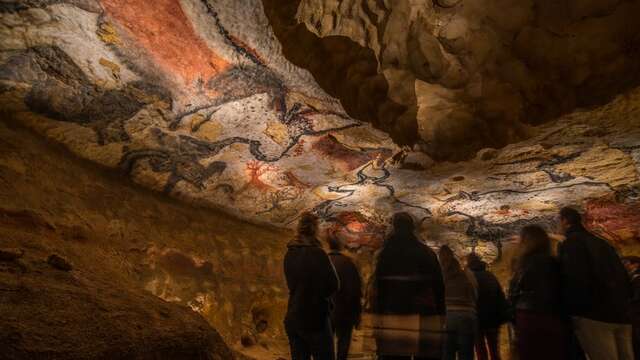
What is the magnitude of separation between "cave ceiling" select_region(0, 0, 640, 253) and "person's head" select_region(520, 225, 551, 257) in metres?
0.63

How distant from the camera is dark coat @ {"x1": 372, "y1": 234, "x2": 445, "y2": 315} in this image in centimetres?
219

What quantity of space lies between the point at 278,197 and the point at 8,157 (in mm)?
2993

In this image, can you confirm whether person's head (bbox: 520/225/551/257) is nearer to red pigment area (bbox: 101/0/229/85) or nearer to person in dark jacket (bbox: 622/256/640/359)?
person in dark jacket (bbox: 622/256/640/359)

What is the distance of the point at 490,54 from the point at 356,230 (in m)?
4.82

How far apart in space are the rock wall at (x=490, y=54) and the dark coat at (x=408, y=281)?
890 mm

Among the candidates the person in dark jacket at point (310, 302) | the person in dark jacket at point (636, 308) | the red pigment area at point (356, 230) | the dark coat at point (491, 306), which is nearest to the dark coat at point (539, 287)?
the dark coat at point (491, 306)

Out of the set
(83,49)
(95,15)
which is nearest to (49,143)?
(83,49)

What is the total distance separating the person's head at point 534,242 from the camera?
2404mm

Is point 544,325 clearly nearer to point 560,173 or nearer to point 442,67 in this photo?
point 442,67

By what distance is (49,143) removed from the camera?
3.71m

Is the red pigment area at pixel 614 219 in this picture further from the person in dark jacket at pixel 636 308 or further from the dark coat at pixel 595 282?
the dark coat at pixel 595 282

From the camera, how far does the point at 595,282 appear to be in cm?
216

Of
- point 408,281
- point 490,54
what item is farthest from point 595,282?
point 490,54

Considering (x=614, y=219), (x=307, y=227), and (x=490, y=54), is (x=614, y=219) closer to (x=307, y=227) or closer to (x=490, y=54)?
(x=490, y=54)
